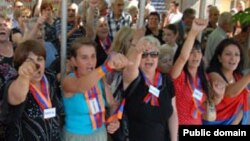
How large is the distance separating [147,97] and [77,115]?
18.0 inches

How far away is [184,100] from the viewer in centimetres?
264

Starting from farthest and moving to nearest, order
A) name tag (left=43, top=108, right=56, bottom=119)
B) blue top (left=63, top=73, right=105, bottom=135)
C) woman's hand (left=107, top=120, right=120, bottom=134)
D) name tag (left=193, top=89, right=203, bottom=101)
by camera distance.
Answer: name tag (left=193, top=89, right=203, bottom=101)
woman's hand (left=107, top=120, right=120, bottom=134)
blue top (left=63, top=73, right=105, bottom=135)
name tag (left=43, top=108, right=56, bottom=119)

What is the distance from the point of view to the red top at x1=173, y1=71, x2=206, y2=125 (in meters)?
2.63

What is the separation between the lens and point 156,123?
243cm

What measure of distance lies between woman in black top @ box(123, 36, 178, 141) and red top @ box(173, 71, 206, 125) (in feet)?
0.52

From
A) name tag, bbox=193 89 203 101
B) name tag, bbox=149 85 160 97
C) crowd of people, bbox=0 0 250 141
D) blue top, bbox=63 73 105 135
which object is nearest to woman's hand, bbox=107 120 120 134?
crowd of people, bbox=0 0 250 141

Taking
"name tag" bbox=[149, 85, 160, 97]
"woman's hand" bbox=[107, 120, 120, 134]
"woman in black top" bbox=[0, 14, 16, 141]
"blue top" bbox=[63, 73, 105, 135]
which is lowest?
"woman's hand" bbox=[107, 120, 120, 134]

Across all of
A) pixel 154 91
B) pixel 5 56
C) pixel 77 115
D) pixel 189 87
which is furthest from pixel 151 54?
pixel 5 56

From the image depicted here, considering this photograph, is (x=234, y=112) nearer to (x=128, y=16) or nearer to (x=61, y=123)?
(x=61, y=123)

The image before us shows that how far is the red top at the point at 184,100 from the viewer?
2.63m

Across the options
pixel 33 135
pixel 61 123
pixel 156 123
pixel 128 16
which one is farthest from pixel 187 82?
pixel 128 16

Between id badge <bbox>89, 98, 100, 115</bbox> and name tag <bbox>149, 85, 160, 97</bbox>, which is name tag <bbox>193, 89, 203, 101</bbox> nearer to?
name tag <bbox>149, 85, 160, 97</bbox>

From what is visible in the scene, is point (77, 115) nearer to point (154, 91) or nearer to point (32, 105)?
point (32, 105)

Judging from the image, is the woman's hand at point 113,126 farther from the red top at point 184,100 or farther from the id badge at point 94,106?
the red top at point 184,100
